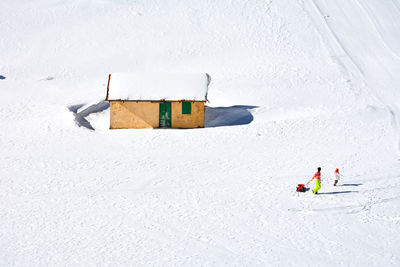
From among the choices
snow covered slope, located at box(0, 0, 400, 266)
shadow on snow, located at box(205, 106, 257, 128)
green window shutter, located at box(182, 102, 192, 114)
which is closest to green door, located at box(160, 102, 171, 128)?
green window shutter, located at box(182, 102, 192, 114)

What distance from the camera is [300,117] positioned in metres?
28.9

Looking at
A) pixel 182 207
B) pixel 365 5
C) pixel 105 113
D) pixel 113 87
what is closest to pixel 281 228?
pixel 182 207

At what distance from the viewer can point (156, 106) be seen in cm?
2752

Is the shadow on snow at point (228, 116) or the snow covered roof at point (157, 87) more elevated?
the snow covered roof at point (157, 87)

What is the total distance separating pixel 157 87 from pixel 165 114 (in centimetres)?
151

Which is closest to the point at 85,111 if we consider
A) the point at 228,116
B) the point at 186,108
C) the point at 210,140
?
the point at 186,108

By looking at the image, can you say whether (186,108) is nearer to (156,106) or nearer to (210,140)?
(156,106)

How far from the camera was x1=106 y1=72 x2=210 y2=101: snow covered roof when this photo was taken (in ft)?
90.0

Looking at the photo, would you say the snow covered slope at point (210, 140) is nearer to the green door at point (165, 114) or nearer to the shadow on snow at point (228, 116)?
the shadow on snow at point (228, 116)

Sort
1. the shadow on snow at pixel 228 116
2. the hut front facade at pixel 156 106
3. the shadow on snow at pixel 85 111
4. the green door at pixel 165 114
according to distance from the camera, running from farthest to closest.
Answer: the shadow on snow at pixel 85 111
the shadow on snow at pixel 228 116
the green door at pixel 165 114
the hut front facade at pixel 156 106

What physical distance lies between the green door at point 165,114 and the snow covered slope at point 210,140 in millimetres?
894

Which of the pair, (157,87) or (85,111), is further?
(85,111)

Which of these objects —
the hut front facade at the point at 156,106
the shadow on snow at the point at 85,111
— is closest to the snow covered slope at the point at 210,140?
the shadow on snow at the point at 85,111

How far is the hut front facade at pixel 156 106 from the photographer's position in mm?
27375
